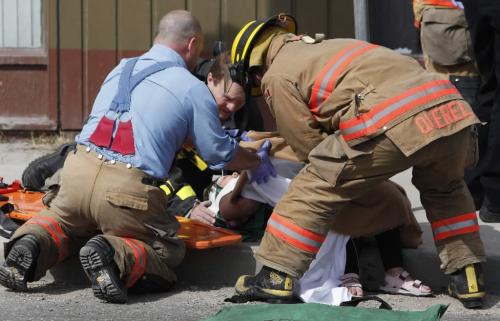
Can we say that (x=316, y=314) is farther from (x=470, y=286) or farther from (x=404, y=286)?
(x=404, y=286)

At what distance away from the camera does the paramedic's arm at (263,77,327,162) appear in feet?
16.6

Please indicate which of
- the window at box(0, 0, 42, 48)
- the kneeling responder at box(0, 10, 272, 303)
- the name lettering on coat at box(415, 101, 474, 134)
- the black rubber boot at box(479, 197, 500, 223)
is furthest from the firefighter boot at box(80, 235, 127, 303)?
the window at box(0, 0, 42, 48)

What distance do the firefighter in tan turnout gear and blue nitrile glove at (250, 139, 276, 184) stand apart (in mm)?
499

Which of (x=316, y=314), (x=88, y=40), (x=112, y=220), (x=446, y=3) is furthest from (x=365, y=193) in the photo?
(x=88, y=40)

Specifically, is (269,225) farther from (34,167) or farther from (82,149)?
(34,167)

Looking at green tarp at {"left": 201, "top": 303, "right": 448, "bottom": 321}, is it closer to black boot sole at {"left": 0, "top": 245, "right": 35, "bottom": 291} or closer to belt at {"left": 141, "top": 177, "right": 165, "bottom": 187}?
belt at {"left": 141, "top": 177, "right": 165, "bottom": 187}

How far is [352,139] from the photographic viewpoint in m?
4.95

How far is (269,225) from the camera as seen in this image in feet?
16.9

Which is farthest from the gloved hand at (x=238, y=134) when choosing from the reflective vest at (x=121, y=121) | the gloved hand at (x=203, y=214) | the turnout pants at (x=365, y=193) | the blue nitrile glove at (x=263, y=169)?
the turnout pants at (x=365, y=193)

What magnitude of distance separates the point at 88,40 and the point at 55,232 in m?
3.43

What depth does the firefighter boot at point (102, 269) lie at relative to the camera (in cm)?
505

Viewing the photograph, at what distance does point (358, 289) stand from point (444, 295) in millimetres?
455

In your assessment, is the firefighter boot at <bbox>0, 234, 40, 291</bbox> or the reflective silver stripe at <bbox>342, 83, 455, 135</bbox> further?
the firefighter boot at <bbox>0, 234, 40, 291</bbox>

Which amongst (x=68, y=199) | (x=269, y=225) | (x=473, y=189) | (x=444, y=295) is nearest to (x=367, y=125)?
(x=269, y=225)
